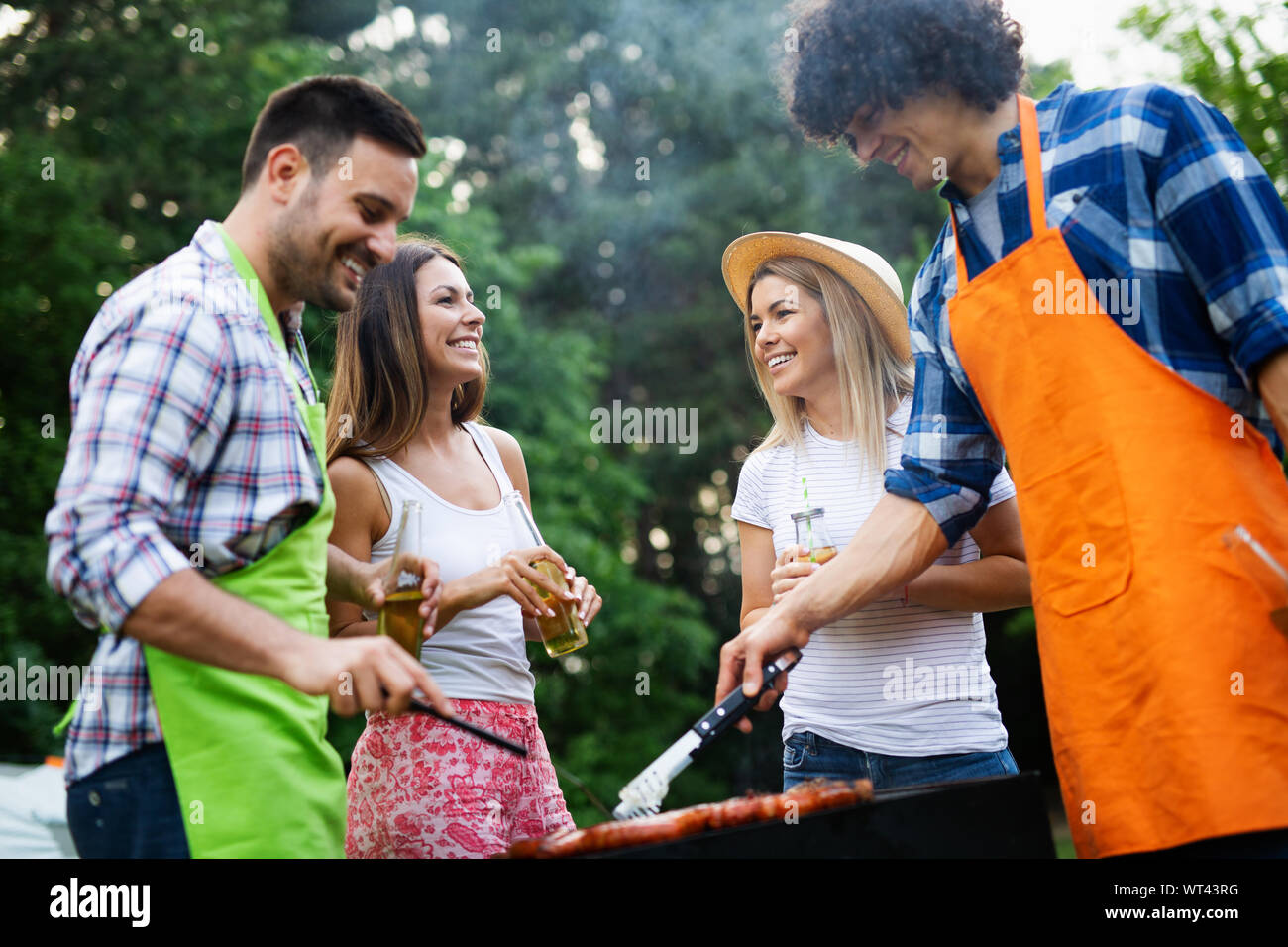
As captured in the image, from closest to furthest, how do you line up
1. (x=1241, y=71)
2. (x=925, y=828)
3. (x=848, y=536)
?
1. (x=925, y=828)
2. (x=848, y=536)
3. (x=1241, y=71)

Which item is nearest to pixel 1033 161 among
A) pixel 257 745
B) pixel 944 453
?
pixel 944 453

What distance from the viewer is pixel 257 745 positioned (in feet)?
5.83

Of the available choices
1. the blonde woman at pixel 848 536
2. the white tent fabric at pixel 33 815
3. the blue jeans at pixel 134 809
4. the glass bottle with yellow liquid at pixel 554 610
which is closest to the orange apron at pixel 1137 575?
the blonde woman at pixel 848 536

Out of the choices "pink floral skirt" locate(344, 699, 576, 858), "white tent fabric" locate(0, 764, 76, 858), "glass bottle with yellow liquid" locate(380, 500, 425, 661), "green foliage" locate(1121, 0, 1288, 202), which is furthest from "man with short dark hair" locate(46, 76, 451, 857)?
"green foliage" locate(1121, 0, 1288, 202)

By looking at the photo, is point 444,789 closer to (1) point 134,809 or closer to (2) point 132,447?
(1) point 134,809

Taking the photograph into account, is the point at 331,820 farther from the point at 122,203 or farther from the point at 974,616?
the point at 122,203

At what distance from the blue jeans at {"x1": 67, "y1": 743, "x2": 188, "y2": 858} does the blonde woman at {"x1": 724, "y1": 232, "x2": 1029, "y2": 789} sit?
4.41 feet

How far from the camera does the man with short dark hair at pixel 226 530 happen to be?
163 cm

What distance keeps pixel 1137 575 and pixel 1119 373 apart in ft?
1.17

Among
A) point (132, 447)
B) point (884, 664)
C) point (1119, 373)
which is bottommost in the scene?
point (884, 664)

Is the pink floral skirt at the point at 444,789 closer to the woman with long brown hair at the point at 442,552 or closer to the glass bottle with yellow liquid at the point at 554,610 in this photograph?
the woman with long brown hair at the point at 442,552

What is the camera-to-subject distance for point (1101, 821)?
1942mm

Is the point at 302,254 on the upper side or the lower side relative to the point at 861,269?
lower
